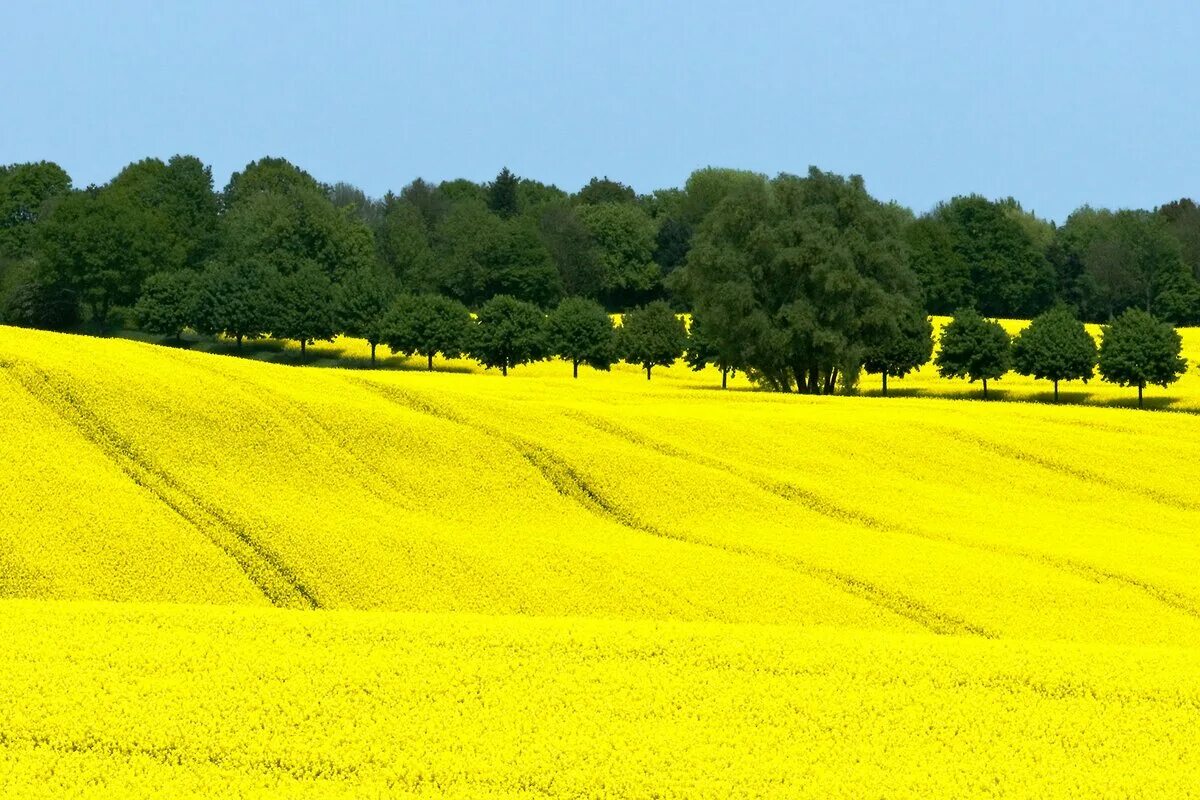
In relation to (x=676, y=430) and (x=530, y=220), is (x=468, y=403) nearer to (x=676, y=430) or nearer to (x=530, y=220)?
(x=676, y=430)

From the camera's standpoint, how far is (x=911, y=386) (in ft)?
335

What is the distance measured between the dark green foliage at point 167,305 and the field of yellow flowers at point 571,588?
68.0 meters

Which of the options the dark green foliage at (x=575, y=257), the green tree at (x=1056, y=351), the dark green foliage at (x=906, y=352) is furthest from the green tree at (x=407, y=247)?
the green tree at (x=1056, y=351)

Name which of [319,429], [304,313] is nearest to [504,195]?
[304,313]

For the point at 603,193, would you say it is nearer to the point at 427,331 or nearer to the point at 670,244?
→ the point at 670,244

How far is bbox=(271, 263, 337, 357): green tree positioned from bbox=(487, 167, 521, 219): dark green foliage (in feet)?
204

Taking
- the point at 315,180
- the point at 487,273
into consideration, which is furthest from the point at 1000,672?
the point at 315,180

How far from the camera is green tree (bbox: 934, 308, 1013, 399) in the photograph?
96812 mm

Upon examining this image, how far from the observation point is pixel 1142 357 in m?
91.8

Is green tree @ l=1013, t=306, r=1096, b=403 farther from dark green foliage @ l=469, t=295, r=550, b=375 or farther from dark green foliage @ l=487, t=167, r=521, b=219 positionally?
dark green foliage @ l=487, t=167, r=521, b=219

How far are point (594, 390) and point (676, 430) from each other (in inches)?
435

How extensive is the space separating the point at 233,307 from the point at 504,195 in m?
66.5

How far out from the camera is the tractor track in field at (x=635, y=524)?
90.4 feet

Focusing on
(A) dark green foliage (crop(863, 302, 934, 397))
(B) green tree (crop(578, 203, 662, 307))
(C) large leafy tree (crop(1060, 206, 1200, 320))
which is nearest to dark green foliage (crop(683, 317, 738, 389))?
(A) dark green foliage (crop(863, 302, 934, 397))
